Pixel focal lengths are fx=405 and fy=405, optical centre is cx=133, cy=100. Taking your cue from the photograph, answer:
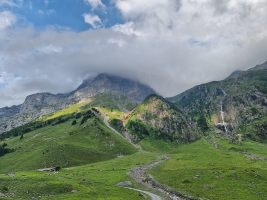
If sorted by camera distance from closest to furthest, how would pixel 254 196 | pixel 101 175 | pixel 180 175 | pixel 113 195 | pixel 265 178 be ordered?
pixel 254 196
pixel 113 195
pixel 265 178
pixel 180 175
pixel 101 175

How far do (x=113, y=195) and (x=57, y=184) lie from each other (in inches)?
967

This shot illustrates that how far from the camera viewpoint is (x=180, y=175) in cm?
17638

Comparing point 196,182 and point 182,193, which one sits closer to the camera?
point 182,193

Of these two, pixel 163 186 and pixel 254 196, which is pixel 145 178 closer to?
pixel 163 186

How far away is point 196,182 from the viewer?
500 feet

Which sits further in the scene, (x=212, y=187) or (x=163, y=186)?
(x=163, y=186)

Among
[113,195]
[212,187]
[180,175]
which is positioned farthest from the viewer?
[180,175]

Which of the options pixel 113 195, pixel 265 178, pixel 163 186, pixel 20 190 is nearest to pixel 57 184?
pixel 20 190

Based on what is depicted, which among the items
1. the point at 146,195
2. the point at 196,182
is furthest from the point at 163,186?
the point at 146,195

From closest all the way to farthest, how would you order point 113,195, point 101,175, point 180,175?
point 113,195 → point 180,175 → point 101,175

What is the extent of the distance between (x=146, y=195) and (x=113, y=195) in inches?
521

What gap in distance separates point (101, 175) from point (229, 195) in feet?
279

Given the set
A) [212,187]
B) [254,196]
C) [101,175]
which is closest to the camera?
[254,196]

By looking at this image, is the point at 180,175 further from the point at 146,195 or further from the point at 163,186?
the point at 146,195
